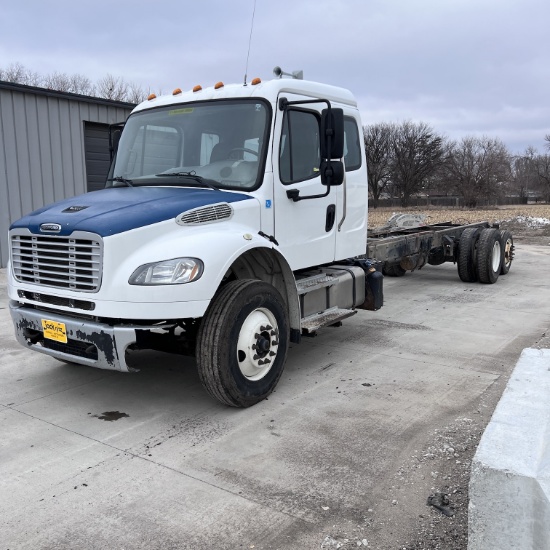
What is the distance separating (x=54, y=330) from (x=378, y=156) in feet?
204

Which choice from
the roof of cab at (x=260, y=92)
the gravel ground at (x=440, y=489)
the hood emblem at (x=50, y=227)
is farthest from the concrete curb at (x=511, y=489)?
the roof of cab at (x=260, y=92)

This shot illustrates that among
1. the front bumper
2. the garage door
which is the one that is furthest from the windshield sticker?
the garage door

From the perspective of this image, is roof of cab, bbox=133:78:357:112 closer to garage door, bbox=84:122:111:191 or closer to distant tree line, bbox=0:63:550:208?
garage door, bbox=84:122:111:191

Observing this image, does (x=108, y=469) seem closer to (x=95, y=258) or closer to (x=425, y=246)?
(x=95, y=258)

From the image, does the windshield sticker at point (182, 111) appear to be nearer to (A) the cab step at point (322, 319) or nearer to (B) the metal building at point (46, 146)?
(A) the cab step at point (322, 319)

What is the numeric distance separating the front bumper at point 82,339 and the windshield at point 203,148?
59.5 inches

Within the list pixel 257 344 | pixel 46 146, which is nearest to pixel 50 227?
pixel 257 344

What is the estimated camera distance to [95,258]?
408cm

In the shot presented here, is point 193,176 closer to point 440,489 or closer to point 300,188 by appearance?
point 300,188

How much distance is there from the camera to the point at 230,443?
4086 millimetres

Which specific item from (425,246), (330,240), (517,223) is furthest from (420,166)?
(330,240)

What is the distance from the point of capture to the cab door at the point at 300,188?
5066mm

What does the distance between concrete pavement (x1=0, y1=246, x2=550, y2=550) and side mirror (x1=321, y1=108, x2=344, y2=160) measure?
6.94ft

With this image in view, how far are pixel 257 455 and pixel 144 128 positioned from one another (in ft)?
11.1
